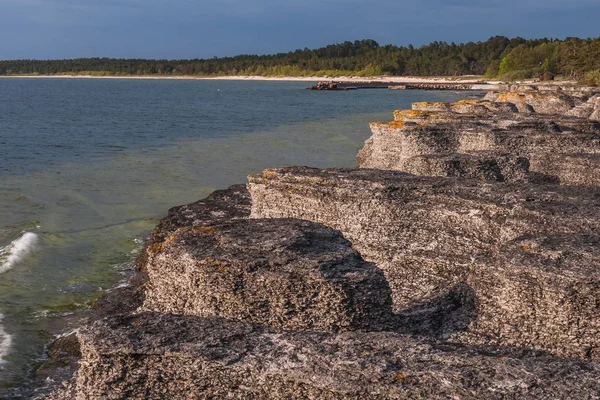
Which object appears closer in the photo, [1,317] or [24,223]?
[1,317]

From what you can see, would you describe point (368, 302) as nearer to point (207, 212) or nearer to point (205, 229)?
point (205, 229)

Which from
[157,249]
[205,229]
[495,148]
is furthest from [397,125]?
[157,249]

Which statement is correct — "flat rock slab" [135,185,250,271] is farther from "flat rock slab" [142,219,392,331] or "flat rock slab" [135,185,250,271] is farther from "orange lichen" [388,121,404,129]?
"flat rock slab" [142,219,392,331]

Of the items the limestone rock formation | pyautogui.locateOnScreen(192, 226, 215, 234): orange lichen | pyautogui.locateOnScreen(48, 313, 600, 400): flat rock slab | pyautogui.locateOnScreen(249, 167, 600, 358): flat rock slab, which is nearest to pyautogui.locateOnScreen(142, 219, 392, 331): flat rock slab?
pyautogui.locateOnScreen(192, 226, 215, 234): orange lichen

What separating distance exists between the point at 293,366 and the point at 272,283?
163 centimetres

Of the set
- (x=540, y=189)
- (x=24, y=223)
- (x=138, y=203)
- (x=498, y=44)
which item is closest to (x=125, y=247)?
(x=24, y=223)

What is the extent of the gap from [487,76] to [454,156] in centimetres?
16296

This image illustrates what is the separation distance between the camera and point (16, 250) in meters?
18.6

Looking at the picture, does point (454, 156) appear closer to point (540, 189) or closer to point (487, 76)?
point (540, 189)

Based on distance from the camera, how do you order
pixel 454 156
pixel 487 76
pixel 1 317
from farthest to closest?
1. pixel 487 76
2. pixel 454 156
3. pixel 1 317

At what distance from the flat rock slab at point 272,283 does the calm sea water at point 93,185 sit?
3.96m

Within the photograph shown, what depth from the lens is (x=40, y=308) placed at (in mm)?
14398

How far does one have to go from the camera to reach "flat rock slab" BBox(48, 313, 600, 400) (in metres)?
6.28

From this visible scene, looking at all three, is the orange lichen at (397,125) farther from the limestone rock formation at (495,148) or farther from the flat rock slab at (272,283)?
the flat rock slab at (272,283)
